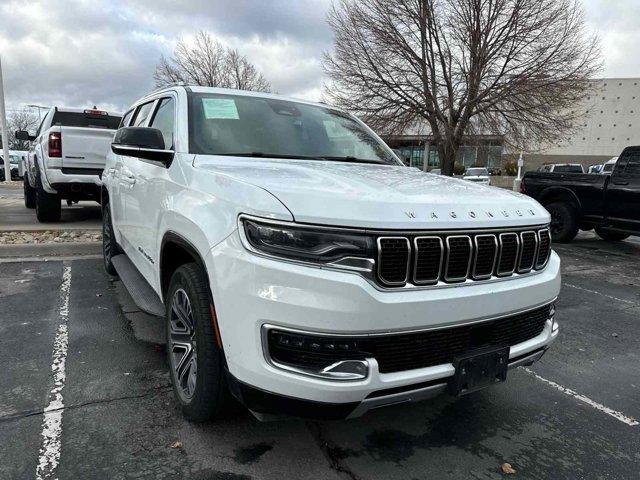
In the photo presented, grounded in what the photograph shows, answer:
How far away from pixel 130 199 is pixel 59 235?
176 inches

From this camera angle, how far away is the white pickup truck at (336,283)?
1970 millimetres

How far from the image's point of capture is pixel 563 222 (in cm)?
1000

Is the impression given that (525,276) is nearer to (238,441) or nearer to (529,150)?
(238,441)

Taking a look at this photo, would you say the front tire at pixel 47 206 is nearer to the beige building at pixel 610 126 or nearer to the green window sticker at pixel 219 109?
the green window sticker at pixel 219 109

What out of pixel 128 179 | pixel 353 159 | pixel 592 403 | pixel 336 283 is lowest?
pixel 592 403

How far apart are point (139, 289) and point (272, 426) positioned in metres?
1.63

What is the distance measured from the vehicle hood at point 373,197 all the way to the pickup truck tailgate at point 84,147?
593 centimetres

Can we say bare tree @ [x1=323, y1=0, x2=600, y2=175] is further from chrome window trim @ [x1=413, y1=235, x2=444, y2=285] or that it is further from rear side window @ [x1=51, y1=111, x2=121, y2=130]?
chrome window trim @ [x1=413, y1=235, x2=444, y2=285]

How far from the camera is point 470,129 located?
58.6ft

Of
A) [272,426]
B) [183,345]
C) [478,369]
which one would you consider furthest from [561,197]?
[183,345]

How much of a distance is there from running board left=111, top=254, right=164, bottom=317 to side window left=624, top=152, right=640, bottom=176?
894 centimetres

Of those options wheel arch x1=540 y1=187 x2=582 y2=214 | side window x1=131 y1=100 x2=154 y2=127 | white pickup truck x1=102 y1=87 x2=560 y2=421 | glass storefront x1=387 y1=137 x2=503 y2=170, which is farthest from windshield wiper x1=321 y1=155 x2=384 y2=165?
glass storefront x1=387 y1=137 x2=503 y2=170

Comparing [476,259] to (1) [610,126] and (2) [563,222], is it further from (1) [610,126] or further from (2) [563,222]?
(1) [610,126]

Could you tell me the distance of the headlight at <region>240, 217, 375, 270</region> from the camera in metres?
1.98
